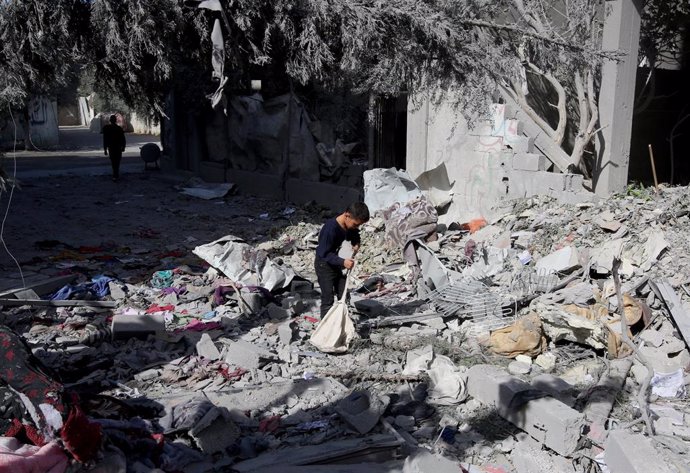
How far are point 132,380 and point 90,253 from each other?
514cm

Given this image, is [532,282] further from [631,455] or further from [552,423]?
[631,455]

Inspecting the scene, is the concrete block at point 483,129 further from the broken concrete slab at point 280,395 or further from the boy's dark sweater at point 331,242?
the broken concrete slab at point 280,395

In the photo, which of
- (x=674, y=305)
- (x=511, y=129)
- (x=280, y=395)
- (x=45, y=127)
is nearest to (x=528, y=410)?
(x=280, y=395)

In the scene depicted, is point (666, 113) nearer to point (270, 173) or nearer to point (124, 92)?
point (270, 173)

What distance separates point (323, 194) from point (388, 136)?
6.16 ft

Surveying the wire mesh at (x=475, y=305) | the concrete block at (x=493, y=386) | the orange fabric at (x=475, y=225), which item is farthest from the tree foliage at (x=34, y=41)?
the orange fabric at (x=475, y=225)

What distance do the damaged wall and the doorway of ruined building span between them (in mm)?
1504

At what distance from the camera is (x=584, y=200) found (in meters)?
9.45

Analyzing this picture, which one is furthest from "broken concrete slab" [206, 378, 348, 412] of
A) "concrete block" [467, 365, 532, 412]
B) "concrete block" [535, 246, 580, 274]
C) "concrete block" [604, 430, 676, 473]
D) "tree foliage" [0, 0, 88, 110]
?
"concrete block" [535, 246, 580, 274]

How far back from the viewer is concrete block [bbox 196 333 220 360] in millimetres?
5953

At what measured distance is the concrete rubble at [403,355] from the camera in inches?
171

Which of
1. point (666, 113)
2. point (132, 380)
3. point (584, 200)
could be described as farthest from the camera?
point (666, 113)

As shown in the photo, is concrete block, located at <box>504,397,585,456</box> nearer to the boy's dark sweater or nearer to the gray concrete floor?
the boy's dark sweater

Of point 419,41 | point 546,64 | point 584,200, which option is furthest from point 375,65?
point 584,200
